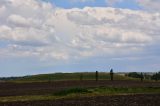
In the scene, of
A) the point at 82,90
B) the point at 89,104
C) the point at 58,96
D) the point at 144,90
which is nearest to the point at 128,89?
the point at 144,90

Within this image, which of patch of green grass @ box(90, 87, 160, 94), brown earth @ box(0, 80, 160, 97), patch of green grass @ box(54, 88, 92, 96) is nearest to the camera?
patch of green grass @ box(54, 88, 92, 96)

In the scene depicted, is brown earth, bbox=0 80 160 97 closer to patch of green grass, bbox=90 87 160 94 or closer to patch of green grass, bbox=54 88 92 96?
patch of green grass, bbox=54 88 92 96

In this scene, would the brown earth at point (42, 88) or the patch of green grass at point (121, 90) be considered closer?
the patch of green grass at point (121, 90)

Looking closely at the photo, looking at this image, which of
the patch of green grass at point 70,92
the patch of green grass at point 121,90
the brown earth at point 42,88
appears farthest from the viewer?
the brown earth at point 42,88

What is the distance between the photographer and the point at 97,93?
5316 centimetres

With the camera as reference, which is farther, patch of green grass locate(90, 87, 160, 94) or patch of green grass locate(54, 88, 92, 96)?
patch of green grass locate(90, 87, 160, 94)

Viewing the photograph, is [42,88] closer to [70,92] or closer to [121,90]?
[70,92]

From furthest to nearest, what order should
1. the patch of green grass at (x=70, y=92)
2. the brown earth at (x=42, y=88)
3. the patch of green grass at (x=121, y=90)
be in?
the brown earth at (x=42, y=88), the patch of green grass at (x=121, y=90), the patch of green grass at (x=70, y=92)

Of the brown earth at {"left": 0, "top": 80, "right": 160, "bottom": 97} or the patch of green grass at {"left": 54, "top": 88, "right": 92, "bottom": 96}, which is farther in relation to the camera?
the brown earth at {"left": 0, "top": 80, "right": 160, "bottom": 97}

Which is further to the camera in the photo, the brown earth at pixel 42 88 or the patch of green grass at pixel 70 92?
the brown earth at pixel 42 88

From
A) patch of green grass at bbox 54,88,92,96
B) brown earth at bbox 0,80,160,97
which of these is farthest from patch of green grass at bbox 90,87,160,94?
brown earth at bbox 0,80,160,97

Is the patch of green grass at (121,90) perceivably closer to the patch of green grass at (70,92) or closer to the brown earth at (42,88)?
the patch of green grass at (70,92)

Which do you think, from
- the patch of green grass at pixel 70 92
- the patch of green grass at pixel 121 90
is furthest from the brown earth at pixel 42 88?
the patch of green grass at pixel 121 90

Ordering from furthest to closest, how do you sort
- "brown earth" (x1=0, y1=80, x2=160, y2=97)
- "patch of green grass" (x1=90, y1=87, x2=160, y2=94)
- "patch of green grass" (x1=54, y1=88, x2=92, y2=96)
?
"brown earth" (x1=0, y1=80, x2=160, y2=97), "patch of green grass" (x1=90, y1=87, x2=160, y2=94), "patch of green grass" (x1=54, y1=88, x2=92, y2=96)
